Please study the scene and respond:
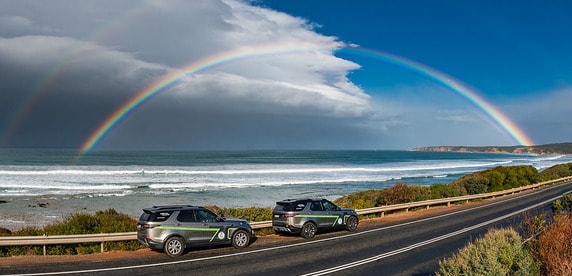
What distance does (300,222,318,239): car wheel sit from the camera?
17.3 meters

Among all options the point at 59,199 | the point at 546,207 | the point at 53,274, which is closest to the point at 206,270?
the point at 53,274

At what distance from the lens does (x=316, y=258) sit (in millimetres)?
13273

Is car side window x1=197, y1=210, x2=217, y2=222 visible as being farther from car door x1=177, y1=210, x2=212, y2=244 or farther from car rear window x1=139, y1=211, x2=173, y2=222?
car rear window x1=139, y1=211, x2=173, y2=222

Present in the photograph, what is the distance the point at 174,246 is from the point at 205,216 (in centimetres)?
152

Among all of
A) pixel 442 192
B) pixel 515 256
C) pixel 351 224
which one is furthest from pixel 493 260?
pixel 442 192

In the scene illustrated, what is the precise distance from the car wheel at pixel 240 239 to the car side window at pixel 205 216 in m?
1.02

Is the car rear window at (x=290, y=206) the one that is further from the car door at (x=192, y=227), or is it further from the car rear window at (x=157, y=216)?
the car rear window at (x=157, y=216)

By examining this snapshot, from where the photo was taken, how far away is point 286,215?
1734 centimetres

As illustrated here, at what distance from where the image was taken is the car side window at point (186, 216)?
1370cm

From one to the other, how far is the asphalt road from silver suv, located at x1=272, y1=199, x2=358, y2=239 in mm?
428

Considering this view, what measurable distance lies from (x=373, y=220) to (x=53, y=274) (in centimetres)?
1701

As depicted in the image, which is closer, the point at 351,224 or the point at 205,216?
the point at 205,216

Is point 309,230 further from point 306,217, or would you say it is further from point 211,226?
point 211,226

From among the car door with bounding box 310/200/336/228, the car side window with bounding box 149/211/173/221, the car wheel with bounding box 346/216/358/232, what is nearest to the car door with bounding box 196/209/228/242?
the car side window with bounding box 149/211/173/221
